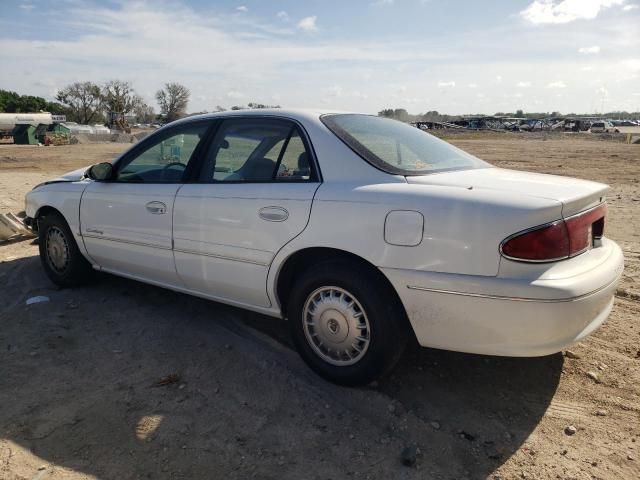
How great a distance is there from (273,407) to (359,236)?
3.60ft

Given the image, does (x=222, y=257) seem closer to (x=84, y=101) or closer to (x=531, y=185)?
(x=531, y=185)

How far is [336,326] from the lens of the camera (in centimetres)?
307

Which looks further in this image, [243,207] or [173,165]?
[173,165]

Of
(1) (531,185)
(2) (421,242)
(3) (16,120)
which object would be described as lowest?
(2) (421,242)

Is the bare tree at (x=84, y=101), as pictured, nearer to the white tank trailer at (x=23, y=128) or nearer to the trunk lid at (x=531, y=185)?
the white tank trailer at (x=23, y=128)

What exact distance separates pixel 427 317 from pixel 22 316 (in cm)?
342

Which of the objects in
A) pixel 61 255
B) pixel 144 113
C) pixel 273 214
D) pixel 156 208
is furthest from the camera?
pixel 144 113

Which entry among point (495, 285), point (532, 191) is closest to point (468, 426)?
point (495, 285)

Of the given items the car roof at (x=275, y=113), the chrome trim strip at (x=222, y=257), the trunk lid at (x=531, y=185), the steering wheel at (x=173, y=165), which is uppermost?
the car roof at (x=275, y=113)

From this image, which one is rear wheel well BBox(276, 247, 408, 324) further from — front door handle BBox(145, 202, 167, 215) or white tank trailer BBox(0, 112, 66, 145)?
white tank trailer BBox(0, 112, 66, 145)

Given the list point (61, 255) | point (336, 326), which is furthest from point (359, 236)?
point (61, 255)

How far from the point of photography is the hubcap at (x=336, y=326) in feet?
9.81

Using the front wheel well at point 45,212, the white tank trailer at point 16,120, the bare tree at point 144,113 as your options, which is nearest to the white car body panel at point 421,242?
the front wheel well at point 45,212

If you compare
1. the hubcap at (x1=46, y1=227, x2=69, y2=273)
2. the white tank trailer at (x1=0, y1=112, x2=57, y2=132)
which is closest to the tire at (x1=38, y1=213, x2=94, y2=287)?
the hubcap at (x1=46, y1=227, x2=69, y2=273)
